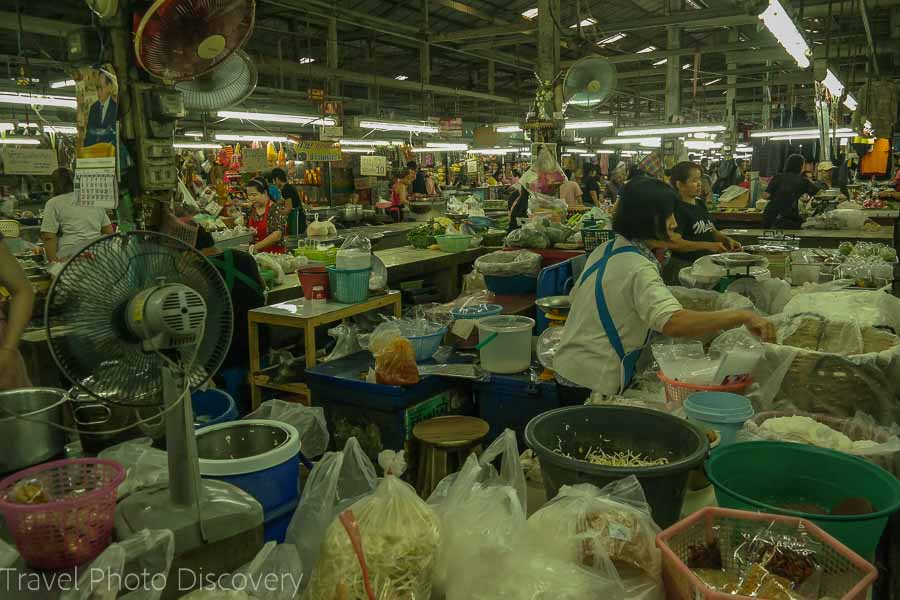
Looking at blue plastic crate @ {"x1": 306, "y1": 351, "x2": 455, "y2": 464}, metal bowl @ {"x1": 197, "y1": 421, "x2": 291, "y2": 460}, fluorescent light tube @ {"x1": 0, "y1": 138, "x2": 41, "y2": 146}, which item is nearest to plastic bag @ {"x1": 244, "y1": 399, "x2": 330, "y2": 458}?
blue plastic crate @ {"x1": 306, "y1": 351, "x2": 455, "y2": 464}

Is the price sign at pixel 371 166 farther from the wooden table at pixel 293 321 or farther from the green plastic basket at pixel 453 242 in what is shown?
the wooden table at pixel 293 321

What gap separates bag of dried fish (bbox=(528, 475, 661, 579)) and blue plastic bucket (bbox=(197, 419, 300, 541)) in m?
0.99

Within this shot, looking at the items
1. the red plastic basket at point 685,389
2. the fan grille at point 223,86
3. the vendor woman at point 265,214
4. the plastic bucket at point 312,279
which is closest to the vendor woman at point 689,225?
the plastic bucket at point 312,279

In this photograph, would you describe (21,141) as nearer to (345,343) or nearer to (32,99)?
(32,99)

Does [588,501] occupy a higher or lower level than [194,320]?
lower

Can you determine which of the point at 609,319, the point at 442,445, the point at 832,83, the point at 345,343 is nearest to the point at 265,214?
the point at 345,343

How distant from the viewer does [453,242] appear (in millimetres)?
7199

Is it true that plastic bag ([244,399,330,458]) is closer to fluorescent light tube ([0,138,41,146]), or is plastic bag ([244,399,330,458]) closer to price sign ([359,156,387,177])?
price sign ([359,156,387,177])

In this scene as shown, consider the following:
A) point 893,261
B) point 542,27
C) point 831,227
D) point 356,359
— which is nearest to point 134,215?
point 356,359

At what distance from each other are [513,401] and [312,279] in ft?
6.24

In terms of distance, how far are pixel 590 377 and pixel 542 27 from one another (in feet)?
A: 22.8

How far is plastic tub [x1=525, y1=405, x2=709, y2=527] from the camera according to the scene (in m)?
1.53

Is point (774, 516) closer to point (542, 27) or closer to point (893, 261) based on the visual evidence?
point (893, 261)

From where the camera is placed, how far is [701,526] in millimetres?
1387
